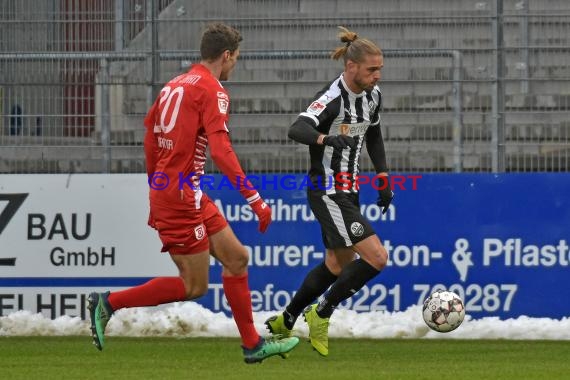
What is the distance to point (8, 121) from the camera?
12.2 metres

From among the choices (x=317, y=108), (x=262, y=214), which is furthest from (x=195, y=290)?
(x=317, y=108)

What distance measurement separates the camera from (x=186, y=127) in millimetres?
8109

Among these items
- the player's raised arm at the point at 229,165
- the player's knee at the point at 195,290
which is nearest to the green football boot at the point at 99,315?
the player's knee at the point at 195,290

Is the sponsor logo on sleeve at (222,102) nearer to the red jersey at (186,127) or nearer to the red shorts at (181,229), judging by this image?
the red jersey at (186,127)

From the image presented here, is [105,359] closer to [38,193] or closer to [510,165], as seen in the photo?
[38,193]

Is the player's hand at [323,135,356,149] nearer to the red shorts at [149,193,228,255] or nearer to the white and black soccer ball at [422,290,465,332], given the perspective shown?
the red shorts at [149,193,228,255]

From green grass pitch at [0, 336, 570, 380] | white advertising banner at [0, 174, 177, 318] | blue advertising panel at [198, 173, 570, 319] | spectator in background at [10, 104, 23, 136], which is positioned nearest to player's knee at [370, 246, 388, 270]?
green grass pitch at [0, 336, 570, 380]

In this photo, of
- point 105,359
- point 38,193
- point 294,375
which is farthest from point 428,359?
point 38,193

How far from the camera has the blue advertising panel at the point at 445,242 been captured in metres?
11.5

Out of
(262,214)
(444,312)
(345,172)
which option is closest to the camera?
(262,214)

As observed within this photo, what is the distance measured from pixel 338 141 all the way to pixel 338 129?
0.67 metres

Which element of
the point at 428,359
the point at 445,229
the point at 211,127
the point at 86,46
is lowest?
the point at 428,359

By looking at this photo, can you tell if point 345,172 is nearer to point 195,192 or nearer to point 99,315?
point 195,192

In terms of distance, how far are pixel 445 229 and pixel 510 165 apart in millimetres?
877
